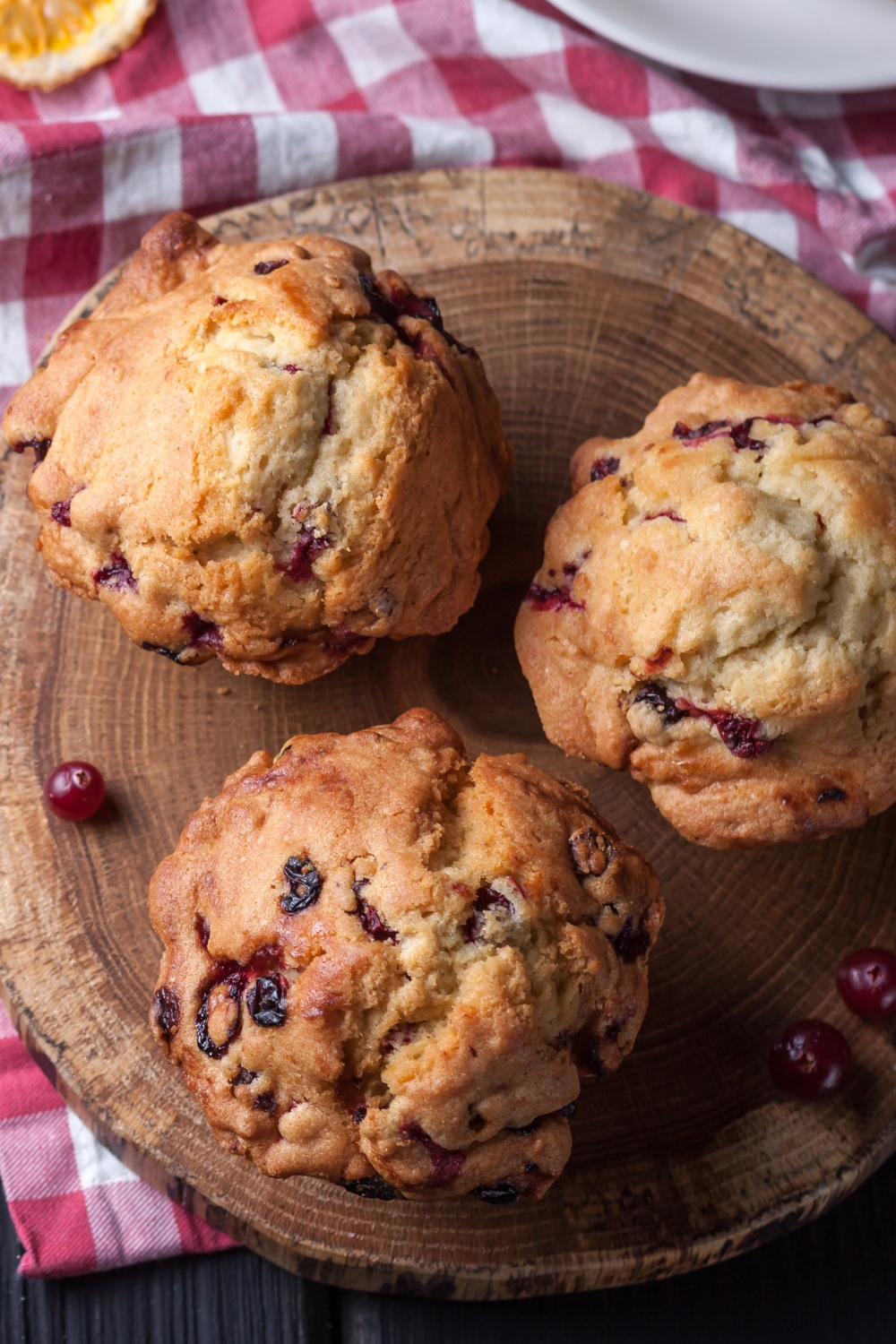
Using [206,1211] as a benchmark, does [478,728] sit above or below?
above

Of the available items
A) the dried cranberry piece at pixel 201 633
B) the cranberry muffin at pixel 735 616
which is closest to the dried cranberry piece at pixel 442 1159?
the cranberry muffin at pixel 735 616

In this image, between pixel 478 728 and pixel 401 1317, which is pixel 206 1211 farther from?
pixel 478 728

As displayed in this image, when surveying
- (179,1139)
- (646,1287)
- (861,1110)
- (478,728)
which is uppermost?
(478,728)

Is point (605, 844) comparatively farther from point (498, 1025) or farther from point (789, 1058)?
point (789, 1058)

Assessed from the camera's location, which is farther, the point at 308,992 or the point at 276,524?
the point at 276,524

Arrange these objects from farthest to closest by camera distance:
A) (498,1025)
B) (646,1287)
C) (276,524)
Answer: (646,1287), (276,524), (498,1025)

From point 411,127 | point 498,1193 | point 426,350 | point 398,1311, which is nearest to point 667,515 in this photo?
point 426,350

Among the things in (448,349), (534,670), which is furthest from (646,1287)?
(448,349)

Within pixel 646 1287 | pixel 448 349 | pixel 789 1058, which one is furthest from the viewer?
pixel 646 1287
